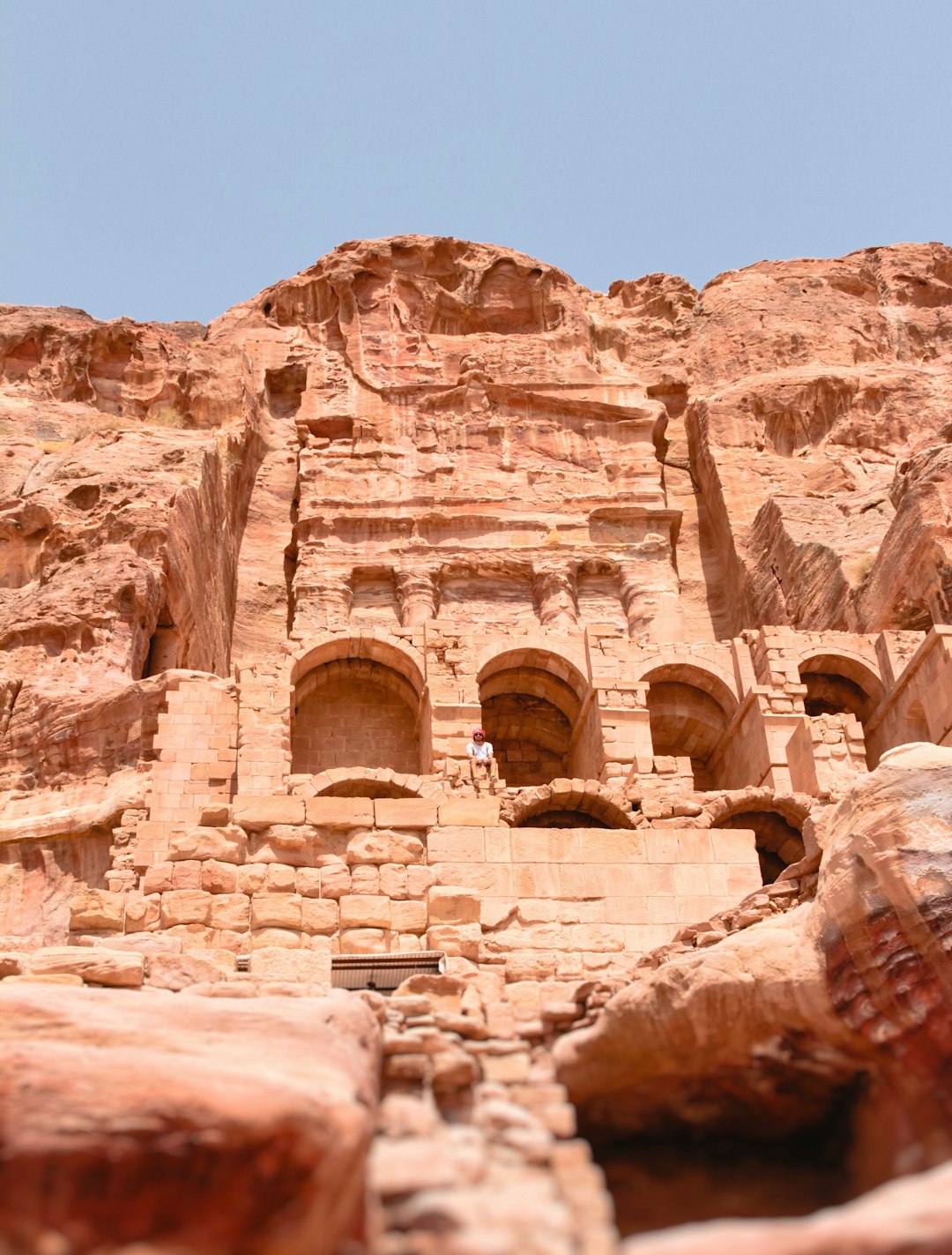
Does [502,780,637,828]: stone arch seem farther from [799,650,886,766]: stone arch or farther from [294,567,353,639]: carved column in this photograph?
[294,567,353,639]: carved column

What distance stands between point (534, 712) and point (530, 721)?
0.71 feet

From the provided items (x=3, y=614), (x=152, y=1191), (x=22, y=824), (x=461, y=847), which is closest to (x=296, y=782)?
(x=22, y=824)

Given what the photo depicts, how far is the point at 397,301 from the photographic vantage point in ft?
117

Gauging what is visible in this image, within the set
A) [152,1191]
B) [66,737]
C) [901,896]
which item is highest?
[66,737]

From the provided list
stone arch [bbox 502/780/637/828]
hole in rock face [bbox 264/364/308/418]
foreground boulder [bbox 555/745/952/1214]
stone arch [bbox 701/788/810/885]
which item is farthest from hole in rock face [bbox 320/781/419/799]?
hole in rock face [bbox 264/364/308/418]

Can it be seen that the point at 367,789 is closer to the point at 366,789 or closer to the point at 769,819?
the point at 366,789

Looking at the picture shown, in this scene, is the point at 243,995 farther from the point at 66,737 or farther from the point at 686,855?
the point at 66,737

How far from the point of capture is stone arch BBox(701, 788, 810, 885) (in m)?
16.9

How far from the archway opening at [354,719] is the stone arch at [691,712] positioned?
4295mm

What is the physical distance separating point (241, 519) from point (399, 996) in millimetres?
26244

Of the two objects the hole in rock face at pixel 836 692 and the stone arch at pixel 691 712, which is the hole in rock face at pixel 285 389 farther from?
the hole in rock face at pixel 836 692

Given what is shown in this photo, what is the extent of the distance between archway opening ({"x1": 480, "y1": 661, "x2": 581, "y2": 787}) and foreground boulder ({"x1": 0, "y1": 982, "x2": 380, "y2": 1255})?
709 inches

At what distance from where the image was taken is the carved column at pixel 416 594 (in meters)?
27.7

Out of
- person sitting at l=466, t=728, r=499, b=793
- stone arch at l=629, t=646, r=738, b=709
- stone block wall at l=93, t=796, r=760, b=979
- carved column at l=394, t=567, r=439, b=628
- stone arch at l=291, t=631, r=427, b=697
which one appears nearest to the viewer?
stone block wall at l=93, t=796, r=760, b=979
